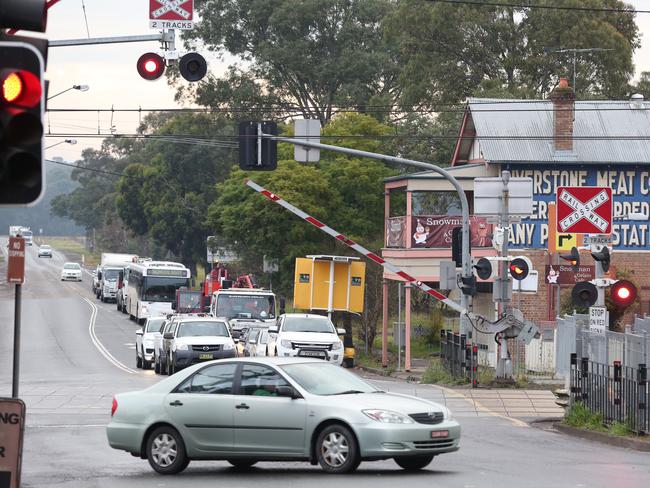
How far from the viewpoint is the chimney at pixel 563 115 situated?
4678cm

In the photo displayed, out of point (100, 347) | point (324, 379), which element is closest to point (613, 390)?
point (324, 379)

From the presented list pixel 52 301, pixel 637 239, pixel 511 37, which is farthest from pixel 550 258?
pixel 52 301

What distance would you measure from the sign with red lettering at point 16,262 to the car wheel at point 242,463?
11.7 ft

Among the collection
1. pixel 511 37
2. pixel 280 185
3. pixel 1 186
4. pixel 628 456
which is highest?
pixel 511 37

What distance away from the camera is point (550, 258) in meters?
44.6

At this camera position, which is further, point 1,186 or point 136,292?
point 136,292

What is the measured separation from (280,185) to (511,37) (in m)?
17.8

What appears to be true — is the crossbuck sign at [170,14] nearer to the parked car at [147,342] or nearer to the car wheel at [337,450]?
the car wheel at [337,450]

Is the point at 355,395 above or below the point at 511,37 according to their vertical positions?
below

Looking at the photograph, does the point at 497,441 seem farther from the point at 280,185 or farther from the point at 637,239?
the point at 280,185

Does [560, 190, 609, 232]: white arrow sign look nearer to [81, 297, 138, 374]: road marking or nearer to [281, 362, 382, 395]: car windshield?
[281, 362, 382, 395]: car windshield

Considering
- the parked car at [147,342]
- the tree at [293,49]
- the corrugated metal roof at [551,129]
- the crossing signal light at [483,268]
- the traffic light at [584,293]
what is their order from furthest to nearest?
the tree at [293,49] → the corrugated metal roof at [551,129] → the parked car at [147,342] → the crossing signal light at [483,268] → the traffic light at [584,293]

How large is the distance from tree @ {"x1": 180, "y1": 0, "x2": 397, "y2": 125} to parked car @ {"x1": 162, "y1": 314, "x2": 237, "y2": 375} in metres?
Answer: 41.5

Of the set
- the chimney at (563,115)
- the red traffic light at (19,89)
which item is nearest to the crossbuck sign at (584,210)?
the red traffic light at (19,89)
